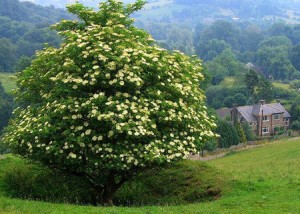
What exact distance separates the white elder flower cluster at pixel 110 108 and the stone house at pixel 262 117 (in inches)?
3299

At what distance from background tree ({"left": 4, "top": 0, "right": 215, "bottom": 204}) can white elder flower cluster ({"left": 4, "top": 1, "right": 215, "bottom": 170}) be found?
3 cm

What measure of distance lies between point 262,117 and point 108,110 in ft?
292

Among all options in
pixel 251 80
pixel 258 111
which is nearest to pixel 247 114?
pixel 258 111

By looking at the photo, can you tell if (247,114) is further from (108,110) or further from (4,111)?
(108,110)

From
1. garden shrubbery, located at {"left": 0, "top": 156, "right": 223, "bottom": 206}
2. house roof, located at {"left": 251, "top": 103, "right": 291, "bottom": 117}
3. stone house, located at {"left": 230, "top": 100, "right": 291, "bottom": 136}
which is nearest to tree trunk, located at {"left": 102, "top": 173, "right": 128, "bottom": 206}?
garden shrubbery, located at {"left": 0, "top": 156, "right": 223, "bottom": 206}

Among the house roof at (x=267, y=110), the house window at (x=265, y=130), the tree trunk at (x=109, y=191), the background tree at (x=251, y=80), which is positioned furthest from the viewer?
the background tree at (x=251, y=80)

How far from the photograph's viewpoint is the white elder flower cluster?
14852mm

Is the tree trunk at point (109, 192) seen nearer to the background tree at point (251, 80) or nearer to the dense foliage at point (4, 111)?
the dense foliage at point (4, 111)

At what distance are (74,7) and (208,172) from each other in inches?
354

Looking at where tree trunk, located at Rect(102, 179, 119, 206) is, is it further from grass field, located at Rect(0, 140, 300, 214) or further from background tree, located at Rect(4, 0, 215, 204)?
grass field, located at Rect(0, 140, 300, 214)

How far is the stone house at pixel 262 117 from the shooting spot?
100000 mm

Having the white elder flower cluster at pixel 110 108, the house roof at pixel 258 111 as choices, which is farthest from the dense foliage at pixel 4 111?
the white elder flower cluster at pixel 110 108

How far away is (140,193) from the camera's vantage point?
1872cm

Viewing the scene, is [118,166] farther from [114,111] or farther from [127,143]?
[114,111]
